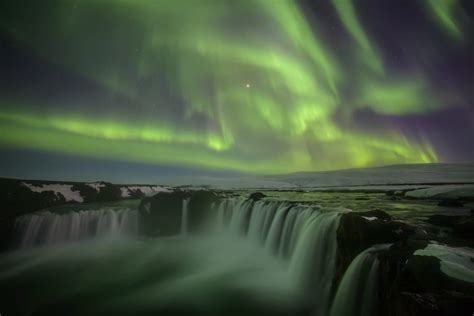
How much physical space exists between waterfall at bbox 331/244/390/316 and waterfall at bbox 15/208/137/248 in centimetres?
1237

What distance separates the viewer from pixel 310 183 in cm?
2006

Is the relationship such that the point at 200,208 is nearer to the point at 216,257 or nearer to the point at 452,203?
the point at 216,257

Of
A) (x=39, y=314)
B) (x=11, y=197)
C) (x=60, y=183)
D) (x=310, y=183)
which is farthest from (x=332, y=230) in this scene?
(x=60, y=183)

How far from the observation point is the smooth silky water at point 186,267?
5.89 meters

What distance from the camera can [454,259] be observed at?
3.51 metres

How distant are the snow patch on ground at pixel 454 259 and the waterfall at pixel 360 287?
61 cm

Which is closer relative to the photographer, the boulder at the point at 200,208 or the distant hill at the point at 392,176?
the distant hill at the point at 392,176

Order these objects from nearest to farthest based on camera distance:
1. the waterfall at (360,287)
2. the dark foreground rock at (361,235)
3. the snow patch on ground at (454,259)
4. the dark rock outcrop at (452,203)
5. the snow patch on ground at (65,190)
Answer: the snow patch on ground at (454,259) → the waterfall at (360,287) → the dark foreground rock at (361,235) → the dark rock outcrop at (452,203) → the snow patch on ground at (65,190)

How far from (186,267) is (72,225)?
7.61 meters

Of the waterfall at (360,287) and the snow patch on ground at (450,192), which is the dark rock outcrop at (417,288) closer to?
the waterfall at (360,287)

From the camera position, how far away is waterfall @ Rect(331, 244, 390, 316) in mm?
3770

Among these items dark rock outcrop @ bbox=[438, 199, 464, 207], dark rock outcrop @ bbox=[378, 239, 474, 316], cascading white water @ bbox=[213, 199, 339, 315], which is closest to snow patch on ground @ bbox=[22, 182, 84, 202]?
cascading white water @ bbox=[213, 199, 339, 315]

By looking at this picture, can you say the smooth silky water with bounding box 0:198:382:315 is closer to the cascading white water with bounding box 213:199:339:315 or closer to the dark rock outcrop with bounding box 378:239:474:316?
the cascading white water with bounding box 213:199:339:315

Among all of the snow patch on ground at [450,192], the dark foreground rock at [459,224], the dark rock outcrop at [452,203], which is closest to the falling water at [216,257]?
the dark foreground rock at [459,224]
